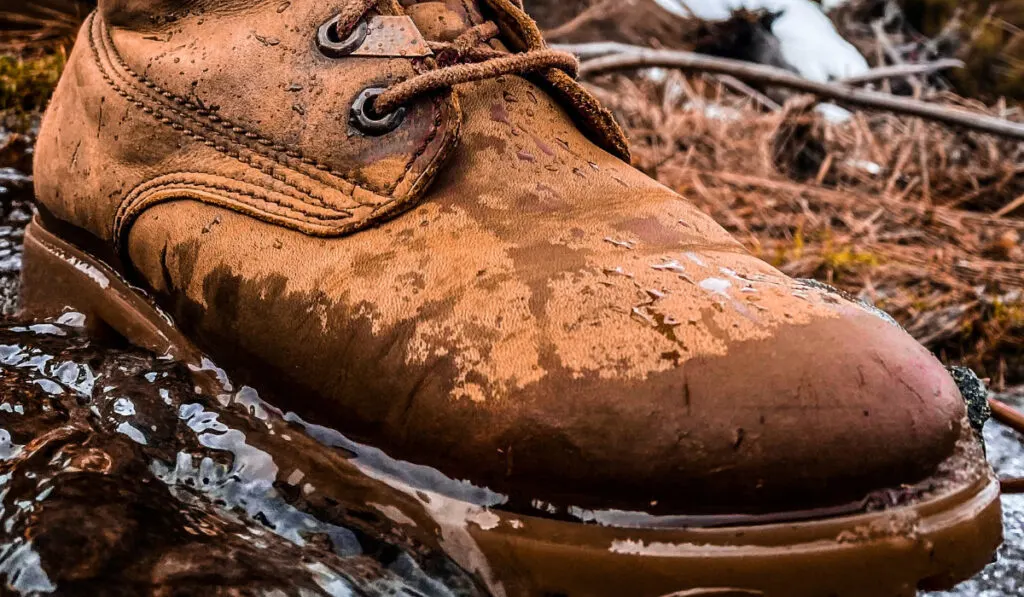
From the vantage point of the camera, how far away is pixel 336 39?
122 centimetres

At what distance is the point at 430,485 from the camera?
40.3 inches

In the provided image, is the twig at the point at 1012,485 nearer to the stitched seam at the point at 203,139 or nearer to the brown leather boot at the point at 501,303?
the brown leather boot at the point at 501,303

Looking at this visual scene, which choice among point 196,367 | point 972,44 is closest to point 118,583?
point 196,367

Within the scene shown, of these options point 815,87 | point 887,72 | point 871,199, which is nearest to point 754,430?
point 871,199

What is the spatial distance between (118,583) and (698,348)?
0.61 meters

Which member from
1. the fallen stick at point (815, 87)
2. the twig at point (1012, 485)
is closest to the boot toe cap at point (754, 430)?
the twig at point (1012, 485)

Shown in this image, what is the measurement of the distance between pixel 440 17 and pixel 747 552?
83 cm

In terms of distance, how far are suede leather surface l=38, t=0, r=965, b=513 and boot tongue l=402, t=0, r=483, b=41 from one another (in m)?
0.10

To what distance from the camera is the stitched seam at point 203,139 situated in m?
1.17

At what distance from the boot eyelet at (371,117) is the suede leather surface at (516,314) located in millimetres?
17

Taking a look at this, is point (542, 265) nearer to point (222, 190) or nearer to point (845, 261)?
point (222, 190)

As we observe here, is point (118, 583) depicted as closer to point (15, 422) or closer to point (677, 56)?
point (15, 422)

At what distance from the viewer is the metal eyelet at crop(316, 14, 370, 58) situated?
3.94ft

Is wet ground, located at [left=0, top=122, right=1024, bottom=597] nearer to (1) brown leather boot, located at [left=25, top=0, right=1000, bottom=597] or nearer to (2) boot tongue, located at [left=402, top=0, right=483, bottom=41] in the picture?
(1) brown leather boot, located at [left=25, top=0, right=1000, bottom=597]
